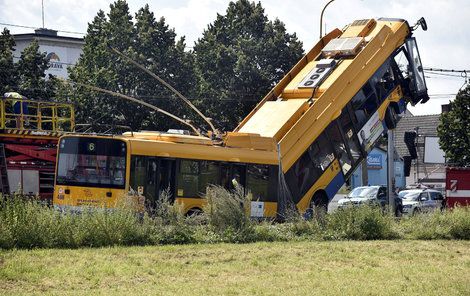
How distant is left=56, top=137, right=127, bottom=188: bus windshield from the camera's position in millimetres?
20828

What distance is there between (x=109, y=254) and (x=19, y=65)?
88.5 ft

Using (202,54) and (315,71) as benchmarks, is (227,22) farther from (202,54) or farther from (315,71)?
(315,71)

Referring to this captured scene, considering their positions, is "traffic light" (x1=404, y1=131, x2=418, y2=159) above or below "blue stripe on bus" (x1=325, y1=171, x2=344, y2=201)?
above

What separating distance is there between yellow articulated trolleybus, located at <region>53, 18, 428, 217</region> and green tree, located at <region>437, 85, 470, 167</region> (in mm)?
22980

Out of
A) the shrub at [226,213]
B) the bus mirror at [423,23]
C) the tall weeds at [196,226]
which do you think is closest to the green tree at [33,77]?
the bus mirror at [423,23]

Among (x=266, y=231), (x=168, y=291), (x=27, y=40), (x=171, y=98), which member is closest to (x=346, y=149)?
(x=266, y=231)

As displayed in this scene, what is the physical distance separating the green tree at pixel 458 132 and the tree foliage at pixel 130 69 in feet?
55.3

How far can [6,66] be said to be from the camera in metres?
38.0

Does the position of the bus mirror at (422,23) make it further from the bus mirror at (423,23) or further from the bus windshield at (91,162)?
the bus windshield at (91,162)

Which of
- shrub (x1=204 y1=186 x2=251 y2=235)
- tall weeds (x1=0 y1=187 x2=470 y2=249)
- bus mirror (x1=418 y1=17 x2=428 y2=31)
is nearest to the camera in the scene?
tall weeds (x1=0 y1=187 x2=470 y2=249)

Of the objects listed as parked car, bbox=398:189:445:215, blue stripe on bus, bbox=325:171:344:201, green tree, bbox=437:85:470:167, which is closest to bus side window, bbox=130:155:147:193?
blue stripe on bus, bbox=325:171:344:201

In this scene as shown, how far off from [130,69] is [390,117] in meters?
16.8

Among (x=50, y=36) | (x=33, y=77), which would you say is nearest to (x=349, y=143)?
(x=33, y=77)

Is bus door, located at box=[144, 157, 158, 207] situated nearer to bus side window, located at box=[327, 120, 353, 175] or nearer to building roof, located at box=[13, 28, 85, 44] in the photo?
bus side window, located at box=[327, 120, 353, 175]
